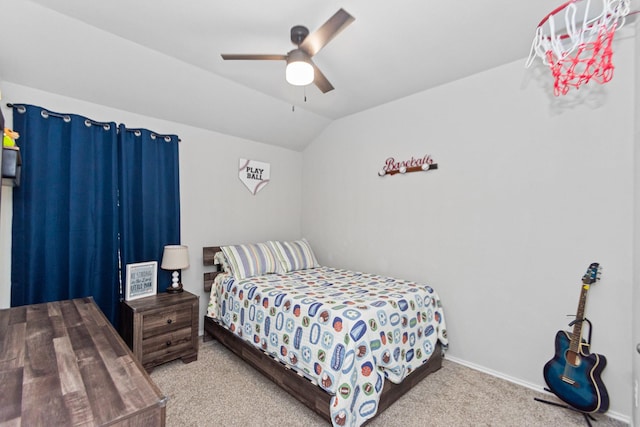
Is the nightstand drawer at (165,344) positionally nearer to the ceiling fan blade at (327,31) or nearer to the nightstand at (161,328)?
the nightstand at (161,328)

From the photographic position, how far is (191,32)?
2.07m

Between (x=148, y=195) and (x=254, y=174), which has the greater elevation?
(x=254, y=174)

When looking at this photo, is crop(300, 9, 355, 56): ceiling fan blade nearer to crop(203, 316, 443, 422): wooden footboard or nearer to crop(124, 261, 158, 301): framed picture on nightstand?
crop(203, 316, 443, 422): wooden footboard

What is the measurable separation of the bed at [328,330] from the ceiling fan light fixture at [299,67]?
1554 mm

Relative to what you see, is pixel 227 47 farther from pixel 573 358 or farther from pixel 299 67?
pixel 573 358

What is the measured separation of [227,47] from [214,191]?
1.60m

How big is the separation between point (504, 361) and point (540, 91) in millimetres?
2211

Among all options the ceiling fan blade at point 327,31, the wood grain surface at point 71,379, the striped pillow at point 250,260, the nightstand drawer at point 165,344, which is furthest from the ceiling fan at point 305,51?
the nightstand drawer at point 165,344

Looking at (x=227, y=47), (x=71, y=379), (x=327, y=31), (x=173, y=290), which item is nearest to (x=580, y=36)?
(x=327, y=31)

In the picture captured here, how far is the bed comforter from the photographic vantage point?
1.81 meters

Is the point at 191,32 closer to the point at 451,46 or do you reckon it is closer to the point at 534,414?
the point at 451,46

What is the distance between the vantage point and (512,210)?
2410 mm

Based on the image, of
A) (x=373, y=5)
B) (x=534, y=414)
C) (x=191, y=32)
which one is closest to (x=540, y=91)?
(x=373, y=5)

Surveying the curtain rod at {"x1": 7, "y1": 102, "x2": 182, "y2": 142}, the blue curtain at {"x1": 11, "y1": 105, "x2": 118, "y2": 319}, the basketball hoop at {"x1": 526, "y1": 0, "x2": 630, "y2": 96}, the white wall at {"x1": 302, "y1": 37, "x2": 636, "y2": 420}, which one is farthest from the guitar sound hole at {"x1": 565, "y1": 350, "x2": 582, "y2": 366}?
the curtain rod at {"x1": 7, "y1": 102, "x2": 182, "y2": 142}
